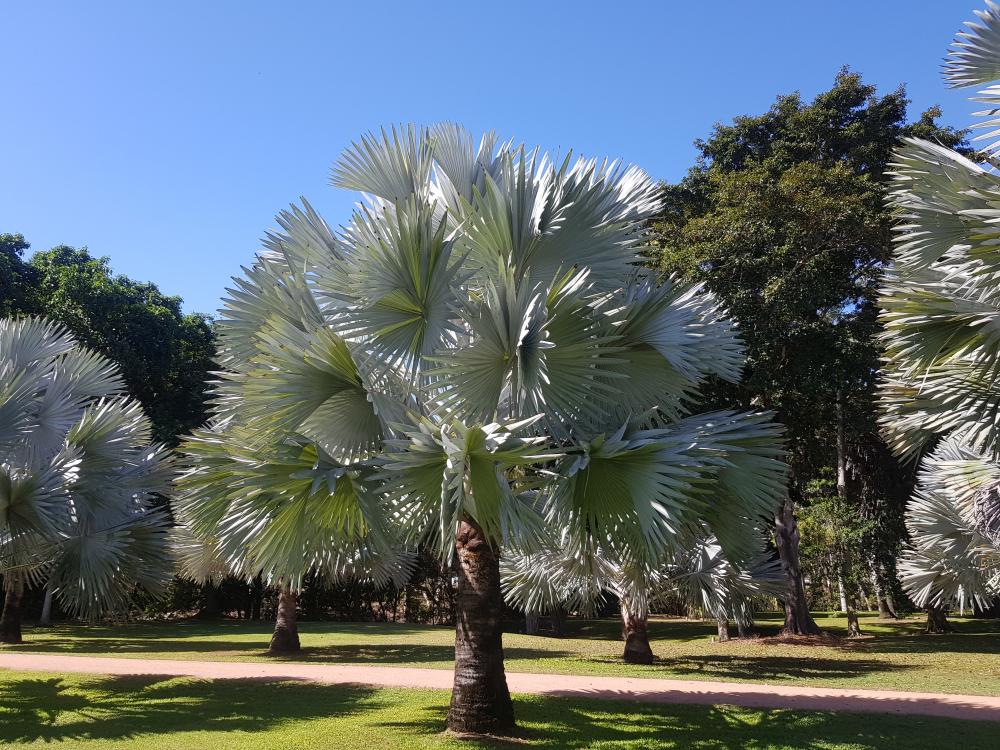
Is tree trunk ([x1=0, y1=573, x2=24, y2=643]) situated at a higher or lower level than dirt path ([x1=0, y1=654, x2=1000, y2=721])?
higher

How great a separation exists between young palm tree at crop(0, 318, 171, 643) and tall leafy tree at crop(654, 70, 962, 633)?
37.1 ft

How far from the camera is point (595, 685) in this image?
1159cm

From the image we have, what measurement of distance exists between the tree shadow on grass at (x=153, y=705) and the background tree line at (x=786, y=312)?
9.45 meters

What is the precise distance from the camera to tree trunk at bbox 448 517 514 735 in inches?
304

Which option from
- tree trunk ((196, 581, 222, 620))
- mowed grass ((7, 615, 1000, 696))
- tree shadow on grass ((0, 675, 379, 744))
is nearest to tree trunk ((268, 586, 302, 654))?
mowed grass ((7, 615, 1000, 696))

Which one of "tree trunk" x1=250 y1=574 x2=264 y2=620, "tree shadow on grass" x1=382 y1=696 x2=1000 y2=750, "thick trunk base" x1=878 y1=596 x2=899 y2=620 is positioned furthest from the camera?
"thick trunk base" x1=878 y1=596 x2=899 y2=620

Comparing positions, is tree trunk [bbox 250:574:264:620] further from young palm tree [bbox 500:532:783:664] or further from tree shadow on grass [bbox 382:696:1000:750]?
tree shadow on grass [bbox 382:696:1000:750]

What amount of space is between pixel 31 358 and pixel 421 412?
617 cm

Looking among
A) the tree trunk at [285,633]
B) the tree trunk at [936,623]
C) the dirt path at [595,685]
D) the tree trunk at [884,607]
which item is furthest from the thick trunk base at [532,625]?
the tree trunk at [884,607]

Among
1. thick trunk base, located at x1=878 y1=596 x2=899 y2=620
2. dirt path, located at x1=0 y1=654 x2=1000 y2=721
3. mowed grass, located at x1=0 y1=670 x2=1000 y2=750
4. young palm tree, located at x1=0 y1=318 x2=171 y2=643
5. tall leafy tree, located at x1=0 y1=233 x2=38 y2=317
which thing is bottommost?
mowed grass, located at x1=0 y1=670 x2=1000 y2=750

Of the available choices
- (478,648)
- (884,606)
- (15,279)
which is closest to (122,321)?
(15,279)

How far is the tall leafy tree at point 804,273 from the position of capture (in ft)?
58.5

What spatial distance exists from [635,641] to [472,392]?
969 cm

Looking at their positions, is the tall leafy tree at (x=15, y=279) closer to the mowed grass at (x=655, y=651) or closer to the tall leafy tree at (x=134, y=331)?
the tall leafy tree at (x=134, y=331)
